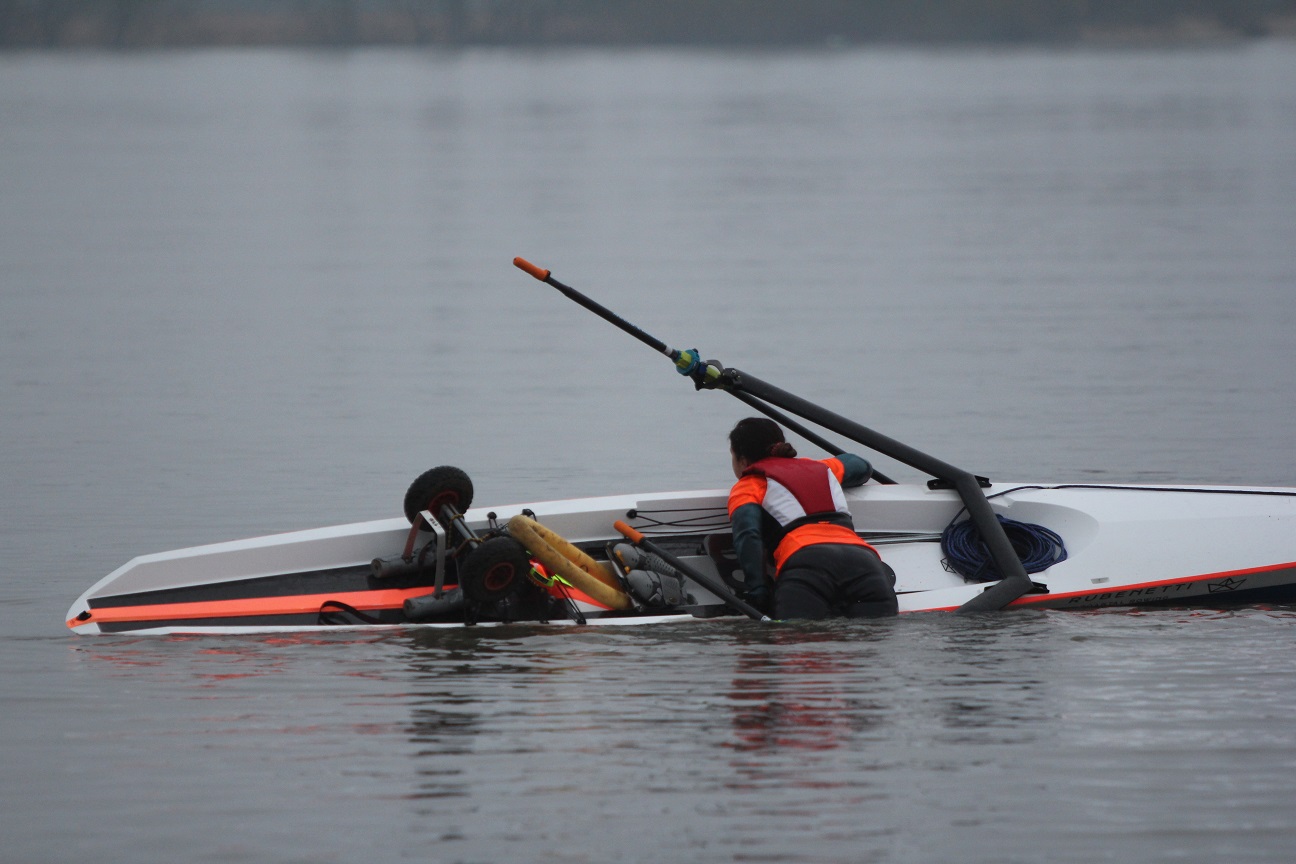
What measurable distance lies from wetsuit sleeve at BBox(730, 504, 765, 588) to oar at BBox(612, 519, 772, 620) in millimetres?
123

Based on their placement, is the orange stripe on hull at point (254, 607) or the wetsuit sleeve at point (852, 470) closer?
the orange stripe on hull at point (254, 607)

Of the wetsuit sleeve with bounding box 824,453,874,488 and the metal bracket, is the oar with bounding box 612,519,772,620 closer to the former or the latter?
the metal bracket

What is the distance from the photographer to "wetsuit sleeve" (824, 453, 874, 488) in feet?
29.9

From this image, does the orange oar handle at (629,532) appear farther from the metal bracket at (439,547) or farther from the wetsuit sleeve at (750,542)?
the metal bracket at (439,547)

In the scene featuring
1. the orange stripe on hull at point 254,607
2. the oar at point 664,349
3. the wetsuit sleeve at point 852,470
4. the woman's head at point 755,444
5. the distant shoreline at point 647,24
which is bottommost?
the orange stripe on hull at point 254,607

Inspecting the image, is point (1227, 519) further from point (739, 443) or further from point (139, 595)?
point (139, 595)

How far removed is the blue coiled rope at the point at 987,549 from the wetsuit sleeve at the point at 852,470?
49cm

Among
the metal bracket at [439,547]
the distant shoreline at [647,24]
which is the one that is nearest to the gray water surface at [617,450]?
the metal bracket at [439,547]

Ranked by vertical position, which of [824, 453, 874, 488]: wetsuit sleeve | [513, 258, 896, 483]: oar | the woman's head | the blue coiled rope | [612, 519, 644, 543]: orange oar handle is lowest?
the blue coiled rope

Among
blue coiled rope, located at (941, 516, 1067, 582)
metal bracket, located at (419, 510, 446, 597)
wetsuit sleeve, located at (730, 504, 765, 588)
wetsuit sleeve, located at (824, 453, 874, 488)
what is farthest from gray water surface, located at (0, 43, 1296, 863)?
wetsuit sleeve, located at (824, 453, 874, 488)

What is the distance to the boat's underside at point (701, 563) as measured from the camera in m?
8.48

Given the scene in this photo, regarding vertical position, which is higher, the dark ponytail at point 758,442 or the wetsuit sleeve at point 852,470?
the dark ponytail at point 758,442

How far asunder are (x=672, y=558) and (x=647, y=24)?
110941mm

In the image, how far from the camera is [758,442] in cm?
866
